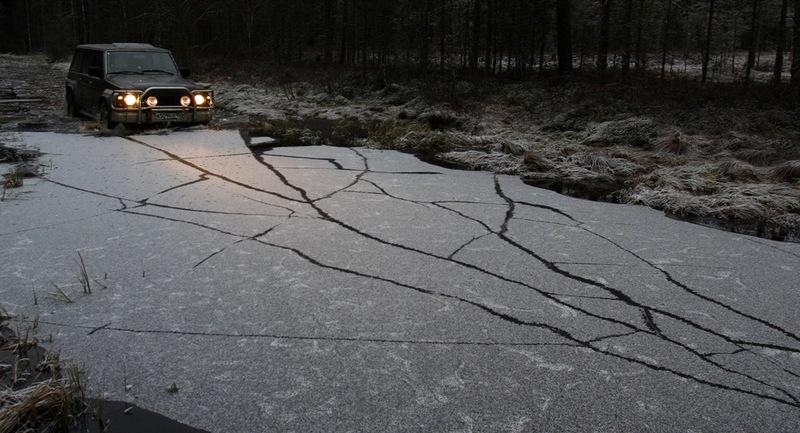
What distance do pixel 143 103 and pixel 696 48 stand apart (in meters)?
41.3

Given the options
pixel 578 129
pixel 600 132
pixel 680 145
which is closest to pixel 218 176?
pixel 680 145

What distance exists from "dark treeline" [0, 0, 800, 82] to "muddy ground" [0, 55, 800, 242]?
9.44 ft

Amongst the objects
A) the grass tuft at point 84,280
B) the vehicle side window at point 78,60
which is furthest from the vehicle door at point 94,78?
the grass tuft at point 84,280

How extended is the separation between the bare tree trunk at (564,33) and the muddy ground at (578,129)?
106cm

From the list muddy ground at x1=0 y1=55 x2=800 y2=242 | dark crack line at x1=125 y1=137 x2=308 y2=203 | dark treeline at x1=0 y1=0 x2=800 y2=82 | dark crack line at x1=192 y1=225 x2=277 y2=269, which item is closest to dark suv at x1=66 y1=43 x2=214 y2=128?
muddy ground at x1=0 y1=55 x2=800 y2=242

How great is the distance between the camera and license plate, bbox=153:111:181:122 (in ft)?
36.1

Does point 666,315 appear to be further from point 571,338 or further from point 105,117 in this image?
point 105,117

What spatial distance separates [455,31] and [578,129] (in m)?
17.1

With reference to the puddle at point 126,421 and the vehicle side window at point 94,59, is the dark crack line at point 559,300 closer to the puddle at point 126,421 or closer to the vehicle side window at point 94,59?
the puddle at point 126,421

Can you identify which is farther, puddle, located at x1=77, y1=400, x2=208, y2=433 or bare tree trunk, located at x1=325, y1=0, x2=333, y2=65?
bare tree trunk, located at x1=325, y1=0, x2=333, y2=65

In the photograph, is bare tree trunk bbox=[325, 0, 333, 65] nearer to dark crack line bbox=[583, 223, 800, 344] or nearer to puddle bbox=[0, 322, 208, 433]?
dark crack line bbox=[583, 223, 800, 344]

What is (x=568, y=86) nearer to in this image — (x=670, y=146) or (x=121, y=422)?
(x=670, y=146)

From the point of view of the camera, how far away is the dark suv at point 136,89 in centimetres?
1077

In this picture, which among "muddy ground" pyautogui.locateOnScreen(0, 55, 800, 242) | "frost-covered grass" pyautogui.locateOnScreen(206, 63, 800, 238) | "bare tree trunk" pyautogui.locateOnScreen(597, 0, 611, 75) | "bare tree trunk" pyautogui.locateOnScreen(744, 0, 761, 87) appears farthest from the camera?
"bare tree trunk" pyautogui.locateOnScreen(744, 0, 761, 87)
